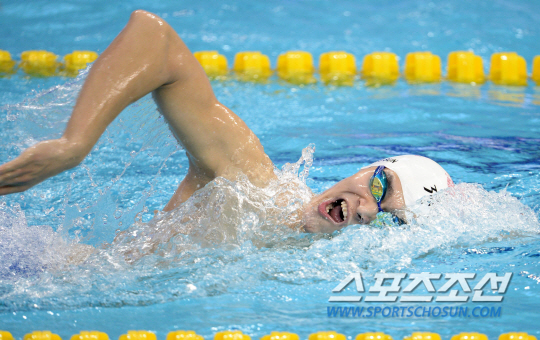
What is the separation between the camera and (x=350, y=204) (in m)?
2.41

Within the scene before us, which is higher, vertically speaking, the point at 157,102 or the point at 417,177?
the point at 157,102

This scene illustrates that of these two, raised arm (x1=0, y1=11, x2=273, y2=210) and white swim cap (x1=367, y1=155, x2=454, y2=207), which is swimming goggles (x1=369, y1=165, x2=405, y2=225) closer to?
white swim cap (x1=367, y1=155, x2=454, y2=207)

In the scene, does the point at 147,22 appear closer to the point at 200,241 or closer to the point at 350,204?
the point at 200,241

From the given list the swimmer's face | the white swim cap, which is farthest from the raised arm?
the white swim cap

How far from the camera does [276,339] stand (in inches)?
73.2

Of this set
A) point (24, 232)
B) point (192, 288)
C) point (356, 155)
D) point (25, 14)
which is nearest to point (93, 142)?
point (192, 288)

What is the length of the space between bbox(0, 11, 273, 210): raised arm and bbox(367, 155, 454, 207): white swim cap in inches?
25.5

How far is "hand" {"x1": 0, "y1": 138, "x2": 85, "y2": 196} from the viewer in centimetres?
157

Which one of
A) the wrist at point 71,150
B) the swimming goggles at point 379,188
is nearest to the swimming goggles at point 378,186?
the swimming goggles at point 379,188

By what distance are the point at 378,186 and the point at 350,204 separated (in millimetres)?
141

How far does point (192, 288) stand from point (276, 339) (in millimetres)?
462

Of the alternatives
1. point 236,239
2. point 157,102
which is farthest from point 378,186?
point 157,102

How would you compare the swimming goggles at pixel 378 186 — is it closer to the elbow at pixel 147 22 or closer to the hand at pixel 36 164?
the elbow at pixel 147 22

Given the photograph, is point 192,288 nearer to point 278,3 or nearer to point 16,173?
point 16,173
